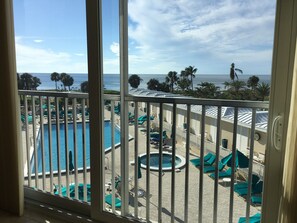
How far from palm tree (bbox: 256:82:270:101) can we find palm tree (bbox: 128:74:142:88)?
0.93m

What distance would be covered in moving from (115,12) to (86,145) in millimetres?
1279

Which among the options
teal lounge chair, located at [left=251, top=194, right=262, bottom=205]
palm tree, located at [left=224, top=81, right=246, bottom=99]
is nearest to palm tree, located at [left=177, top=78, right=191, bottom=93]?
palm tree, located at [left=224, top=81, right=246, bottom=99]

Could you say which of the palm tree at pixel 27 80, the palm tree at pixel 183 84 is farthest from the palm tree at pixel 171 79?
the palm tree at pixel 27 80

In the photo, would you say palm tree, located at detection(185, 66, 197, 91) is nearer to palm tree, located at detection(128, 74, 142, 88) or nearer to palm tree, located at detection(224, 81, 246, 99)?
palm tree, located at detection(224, 81, 246, 99)

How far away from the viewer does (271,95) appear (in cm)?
151

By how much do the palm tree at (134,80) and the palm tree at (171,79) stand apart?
9.6 inches

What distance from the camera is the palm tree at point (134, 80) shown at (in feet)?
6.98

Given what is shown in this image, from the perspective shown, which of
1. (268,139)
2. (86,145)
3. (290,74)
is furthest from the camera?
(86,145)

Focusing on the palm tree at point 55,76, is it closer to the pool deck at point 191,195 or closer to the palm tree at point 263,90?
the pool deck at point 191,195

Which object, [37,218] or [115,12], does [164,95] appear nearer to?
[115,12]

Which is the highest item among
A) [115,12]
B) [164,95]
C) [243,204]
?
[115,12]

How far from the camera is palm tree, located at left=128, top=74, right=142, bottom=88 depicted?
2.13 m

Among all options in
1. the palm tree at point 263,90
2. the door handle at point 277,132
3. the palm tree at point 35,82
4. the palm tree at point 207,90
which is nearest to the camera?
the door handle at point 277,132

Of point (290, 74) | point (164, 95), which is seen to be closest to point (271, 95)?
point (290, 74)
